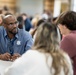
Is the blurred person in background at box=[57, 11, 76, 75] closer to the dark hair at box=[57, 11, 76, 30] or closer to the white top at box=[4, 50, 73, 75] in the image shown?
the dark hair at box=[57, 11, 76, 30]

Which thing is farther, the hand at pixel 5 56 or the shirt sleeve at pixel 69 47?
the hand at pixel 5 56

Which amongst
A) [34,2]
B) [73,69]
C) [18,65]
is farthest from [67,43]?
[34,2]

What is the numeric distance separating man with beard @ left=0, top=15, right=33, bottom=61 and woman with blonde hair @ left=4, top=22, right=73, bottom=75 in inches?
56.4

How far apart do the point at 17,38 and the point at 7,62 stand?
62 cm

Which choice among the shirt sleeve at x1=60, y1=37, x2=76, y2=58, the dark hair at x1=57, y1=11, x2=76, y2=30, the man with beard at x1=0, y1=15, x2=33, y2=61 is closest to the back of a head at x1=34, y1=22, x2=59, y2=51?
the shirt sleeve at x1=60, y1=37, x2=76, y2=58

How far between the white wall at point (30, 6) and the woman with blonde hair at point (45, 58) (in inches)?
577

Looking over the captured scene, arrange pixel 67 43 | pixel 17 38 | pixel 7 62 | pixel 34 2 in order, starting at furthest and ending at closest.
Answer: pixel 34 2 < pixel 17 38 < pixel 7 62 < pixel 67 43

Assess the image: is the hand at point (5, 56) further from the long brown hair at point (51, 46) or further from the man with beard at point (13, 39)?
the long brown hair at point (51, 46)

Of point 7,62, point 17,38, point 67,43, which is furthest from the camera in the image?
point 17,38

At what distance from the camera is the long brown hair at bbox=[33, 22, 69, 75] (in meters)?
2.58

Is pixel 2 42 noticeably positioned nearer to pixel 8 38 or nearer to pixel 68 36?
pixel 8 38

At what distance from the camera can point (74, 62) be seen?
2.97 meters

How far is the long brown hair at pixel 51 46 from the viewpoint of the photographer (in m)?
2.58

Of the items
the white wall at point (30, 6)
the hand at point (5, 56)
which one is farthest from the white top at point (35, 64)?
the white wall at point (30, 6)
